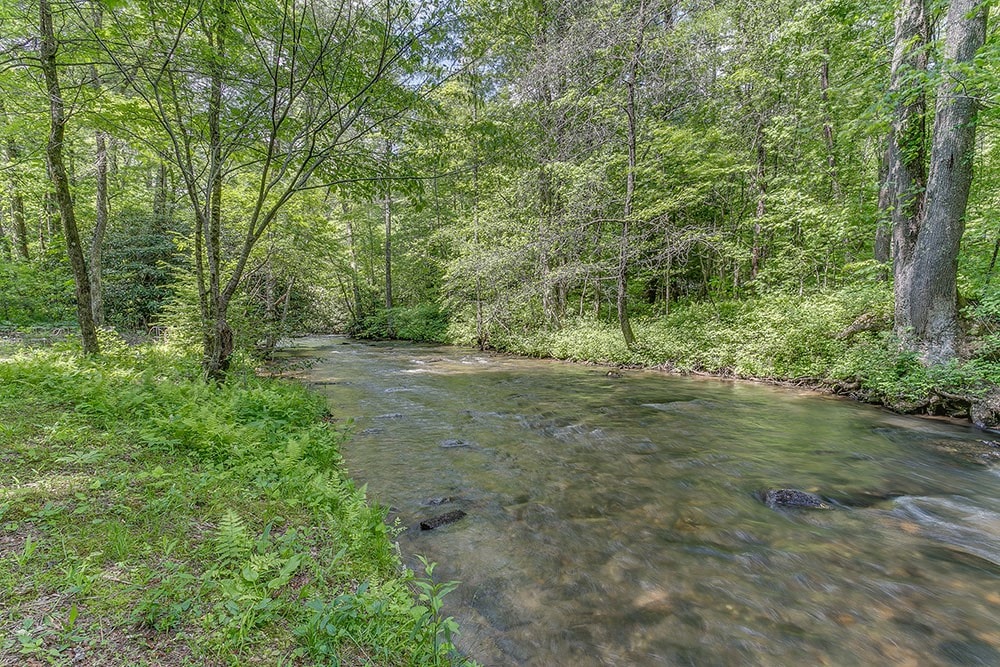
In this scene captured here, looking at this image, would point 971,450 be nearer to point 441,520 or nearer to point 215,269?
point 441,520

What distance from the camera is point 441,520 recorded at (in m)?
4.06

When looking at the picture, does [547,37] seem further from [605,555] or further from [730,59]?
[605,555]

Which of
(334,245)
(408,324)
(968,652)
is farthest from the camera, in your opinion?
(408,324)

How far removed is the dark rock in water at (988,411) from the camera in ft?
21.8

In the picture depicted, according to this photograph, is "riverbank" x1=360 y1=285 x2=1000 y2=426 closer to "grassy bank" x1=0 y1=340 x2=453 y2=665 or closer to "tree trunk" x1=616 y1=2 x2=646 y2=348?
"tree trunk" x1=616 y1=2 x2=646 y2=348

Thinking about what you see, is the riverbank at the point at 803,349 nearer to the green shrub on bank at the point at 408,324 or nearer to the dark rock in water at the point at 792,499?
the dark rock in water at the point at 792,499

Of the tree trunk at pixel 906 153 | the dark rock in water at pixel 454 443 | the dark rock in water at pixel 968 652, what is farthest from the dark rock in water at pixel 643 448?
the tree trunk at pixel 906 153

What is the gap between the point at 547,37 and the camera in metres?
14.9

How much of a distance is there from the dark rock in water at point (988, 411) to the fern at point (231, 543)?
1005 cm

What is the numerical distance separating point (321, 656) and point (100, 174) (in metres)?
14.2

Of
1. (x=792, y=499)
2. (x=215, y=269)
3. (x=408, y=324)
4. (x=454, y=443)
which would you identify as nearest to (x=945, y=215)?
(x=792, y=499)

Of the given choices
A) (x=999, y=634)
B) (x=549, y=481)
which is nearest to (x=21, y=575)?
(x=549, y=481)

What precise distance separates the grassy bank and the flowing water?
76 cm

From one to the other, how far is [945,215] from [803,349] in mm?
3695
